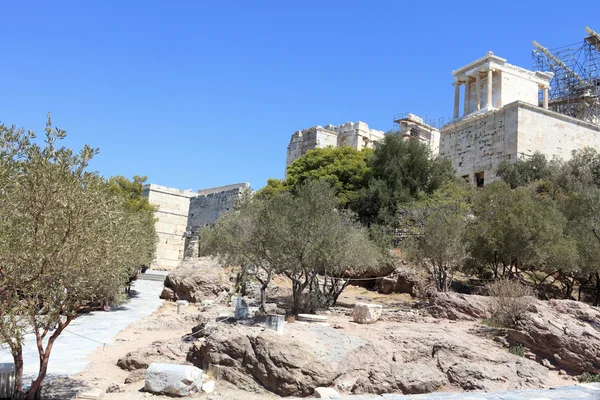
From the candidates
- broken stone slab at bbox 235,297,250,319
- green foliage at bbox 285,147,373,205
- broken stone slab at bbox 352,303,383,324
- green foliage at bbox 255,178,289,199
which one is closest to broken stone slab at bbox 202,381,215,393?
broken stone slab at bbox 235,297,250,319

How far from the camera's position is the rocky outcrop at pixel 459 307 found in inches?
553

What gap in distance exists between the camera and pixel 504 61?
37844 mm

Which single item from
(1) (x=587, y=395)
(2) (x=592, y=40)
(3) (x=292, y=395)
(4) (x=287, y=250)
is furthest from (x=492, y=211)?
(2) (x=592, y=40)

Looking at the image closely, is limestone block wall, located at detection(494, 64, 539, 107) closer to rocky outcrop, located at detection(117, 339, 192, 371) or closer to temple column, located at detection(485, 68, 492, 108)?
temple column, located at detection(485, 68, 492, 108)

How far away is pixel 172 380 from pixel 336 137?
3913 cm

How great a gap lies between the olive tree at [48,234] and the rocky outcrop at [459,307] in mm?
10277

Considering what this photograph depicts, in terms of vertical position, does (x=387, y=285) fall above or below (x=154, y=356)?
above

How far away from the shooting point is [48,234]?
238 inches

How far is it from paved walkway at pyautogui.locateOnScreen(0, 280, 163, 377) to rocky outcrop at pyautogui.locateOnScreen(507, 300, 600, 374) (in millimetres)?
9147

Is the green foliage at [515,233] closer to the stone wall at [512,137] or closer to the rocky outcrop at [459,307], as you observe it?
the rocky outcrop at [459,307]

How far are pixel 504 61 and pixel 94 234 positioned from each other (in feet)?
125

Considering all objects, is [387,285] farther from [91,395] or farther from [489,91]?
[489,91]

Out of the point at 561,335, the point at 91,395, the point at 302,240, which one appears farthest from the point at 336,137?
the point at 91,395

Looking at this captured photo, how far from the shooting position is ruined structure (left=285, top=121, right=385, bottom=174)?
145 ft
